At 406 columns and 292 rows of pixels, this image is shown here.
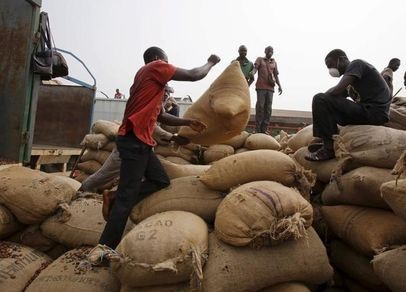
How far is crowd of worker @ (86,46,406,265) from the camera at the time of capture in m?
2.35

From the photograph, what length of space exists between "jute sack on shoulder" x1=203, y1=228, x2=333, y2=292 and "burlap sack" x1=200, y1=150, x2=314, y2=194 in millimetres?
372

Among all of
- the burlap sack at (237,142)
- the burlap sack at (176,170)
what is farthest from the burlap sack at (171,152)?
the burlap sack at (176,170)

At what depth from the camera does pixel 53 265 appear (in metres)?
2.39

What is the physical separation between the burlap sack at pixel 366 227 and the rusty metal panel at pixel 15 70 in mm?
2607

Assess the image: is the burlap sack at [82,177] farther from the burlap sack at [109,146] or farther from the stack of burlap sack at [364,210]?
the stack of burlap sack at [364,210]

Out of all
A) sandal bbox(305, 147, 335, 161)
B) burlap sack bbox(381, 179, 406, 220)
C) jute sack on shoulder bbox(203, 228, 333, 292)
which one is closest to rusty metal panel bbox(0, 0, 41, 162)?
jute sack on shoulder bbox(203, 228, 333, 292)

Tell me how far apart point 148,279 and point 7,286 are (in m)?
0.93

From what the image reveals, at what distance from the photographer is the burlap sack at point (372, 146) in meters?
2.52

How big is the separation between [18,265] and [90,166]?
8.70 feet

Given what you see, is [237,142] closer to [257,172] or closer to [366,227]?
[257,172]

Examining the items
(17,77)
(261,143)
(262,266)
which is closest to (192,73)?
(262,266)

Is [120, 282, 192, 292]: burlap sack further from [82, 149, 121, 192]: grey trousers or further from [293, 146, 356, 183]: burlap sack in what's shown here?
[82, 149, 121, 192]: grey trousers

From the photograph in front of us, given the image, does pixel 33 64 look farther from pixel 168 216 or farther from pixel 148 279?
pixel 148 279

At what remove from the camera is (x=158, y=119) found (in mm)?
2797
